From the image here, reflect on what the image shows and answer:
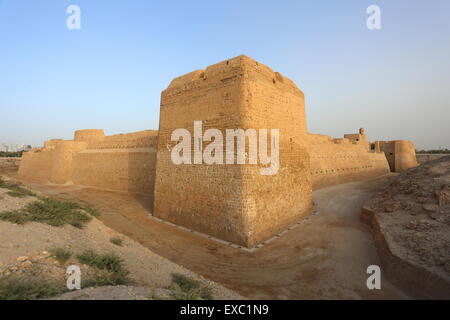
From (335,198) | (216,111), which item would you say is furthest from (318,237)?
(335,198)

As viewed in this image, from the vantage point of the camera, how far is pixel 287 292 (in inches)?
181

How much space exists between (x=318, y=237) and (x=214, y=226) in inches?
136

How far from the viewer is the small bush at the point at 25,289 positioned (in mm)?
2445

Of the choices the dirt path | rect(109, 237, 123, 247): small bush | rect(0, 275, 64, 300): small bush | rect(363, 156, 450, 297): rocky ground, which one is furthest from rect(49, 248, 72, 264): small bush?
rect(363, 156, 450, 297): rocky ground

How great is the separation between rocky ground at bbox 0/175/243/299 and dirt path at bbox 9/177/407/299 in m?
0.84

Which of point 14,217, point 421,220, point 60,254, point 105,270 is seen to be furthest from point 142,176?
point 421,220

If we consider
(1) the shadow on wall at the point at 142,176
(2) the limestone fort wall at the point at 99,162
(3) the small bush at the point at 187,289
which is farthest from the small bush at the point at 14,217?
(2) the limestone fort wall at the point at 99,162

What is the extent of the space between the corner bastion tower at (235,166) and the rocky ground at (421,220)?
302 cm

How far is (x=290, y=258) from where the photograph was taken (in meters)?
6.06

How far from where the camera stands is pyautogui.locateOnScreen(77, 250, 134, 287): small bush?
3.28 metres

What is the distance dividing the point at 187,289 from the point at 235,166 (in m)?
3.66

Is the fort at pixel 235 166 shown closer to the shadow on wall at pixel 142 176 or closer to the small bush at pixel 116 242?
the small bush at pixel 116 242

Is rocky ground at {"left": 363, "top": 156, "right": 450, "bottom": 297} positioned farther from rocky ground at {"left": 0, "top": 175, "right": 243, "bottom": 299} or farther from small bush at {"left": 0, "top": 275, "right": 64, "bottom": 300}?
small bush at {"left": 0, "top": 275, "right": 64, "bottom": 300}
